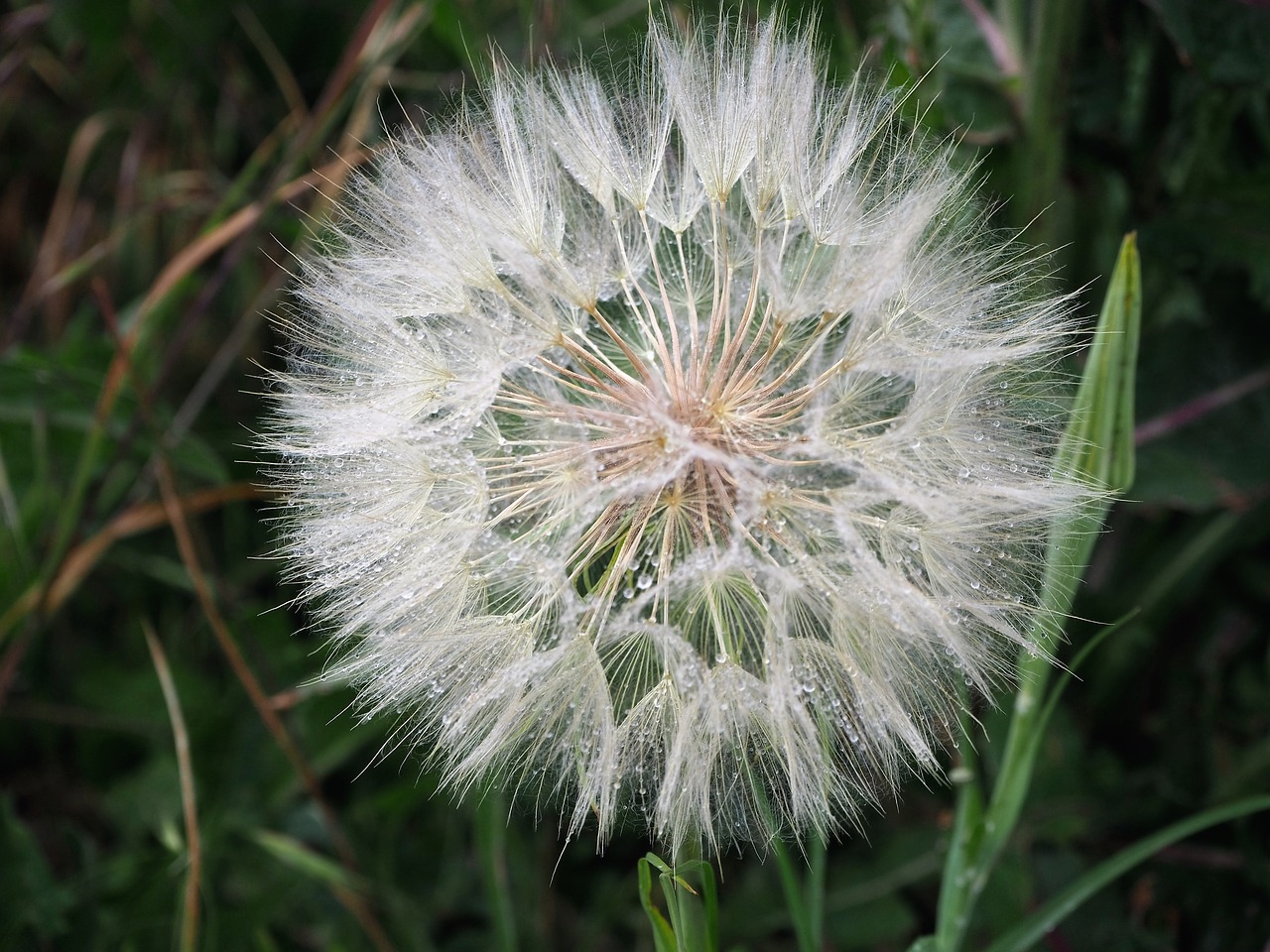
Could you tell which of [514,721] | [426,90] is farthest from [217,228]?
[514,721]

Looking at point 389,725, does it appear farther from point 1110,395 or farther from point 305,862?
point 1110,395

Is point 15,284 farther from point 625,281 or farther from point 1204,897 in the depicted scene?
point 1204,897

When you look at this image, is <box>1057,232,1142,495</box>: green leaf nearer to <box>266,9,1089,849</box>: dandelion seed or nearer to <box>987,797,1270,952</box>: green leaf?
<box>266,9,1089,849</box>: dandelion seed

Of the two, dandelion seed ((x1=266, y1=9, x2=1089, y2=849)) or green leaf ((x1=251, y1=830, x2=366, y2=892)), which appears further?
green leaf ((x1=251, y1=830, x2=366, y2=892))

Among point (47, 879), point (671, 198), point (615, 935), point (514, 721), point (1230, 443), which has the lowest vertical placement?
point (615, 935)

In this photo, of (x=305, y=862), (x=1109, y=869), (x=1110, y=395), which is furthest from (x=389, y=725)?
(x=1110, y=395)

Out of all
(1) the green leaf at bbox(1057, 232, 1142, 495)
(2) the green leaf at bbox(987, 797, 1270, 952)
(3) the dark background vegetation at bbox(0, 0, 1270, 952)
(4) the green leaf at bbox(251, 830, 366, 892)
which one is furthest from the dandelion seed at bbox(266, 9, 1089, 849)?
(4) the green leaf at bbox(251, 830, 366, 892)
